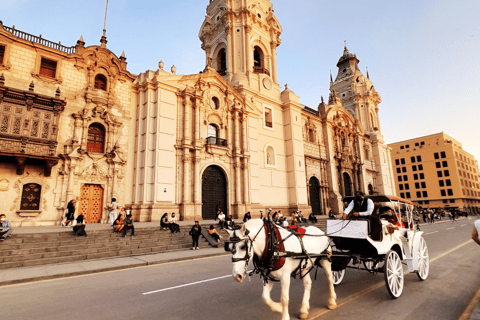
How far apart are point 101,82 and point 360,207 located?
20989mm

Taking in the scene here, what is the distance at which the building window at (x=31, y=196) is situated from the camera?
52.6 ft

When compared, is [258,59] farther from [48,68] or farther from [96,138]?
[48,68]

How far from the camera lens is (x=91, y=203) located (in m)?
18.5

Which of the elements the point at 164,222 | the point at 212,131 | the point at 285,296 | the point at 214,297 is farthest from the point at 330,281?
the point at 212,131

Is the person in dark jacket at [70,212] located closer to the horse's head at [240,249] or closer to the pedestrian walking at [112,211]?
the pedestrian walking at [112,211]

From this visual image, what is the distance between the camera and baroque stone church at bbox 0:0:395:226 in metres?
16.5

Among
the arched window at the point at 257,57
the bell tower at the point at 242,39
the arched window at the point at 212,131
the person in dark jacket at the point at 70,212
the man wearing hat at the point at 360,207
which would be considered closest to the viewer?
the man wearing hat at the point at 360,207

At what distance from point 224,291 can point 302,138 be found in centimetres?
2750

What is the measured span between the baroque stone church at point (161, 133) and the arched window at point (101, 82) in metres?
0.08

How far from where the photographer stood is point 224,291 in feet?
20.2

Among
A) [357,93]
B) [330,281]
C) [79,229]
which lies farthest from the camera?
[357,93]

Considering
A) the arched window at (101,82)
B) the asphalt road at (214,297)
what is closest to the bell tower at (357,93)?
the arched window at (101,82)

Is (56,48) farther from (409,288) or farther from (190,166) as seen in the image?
(409,288)

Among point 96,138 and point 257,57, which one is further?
point 257,57
